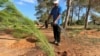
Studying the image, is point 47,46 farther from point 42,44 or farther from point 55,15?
point 55,15

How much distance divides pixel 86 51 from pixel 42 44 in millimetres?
5050

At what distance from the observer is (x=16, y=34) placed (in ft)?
14.5

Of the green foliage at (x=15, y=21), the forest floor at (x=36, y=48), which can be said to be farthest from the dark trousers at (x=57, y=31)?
the green foliage at (x=15, y=21)

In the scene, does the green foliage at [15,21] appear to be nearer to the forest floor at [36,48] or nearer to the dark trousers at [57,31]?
the forest floor at [36,48]

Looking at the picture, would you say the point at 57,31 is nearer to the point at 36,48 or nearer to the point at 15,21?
the point at 36,48

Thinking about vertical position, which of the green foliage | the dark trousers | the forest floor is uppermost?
the green foliage

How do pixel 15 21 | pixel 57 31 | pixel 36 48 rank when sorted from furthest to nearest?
pixel 57 31
pixel 36 48
pixel 15 21

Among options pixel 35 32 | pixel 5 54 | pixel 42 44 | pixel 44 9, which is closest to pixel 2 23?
pixel 35 32

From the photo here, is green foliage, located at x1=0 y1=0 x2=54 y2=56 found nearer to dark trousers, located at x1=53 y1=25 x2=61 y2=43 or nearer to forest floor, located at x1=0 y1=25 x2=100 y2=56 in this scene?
forest floor, located at x1=0 y1=25 x2=100 y2=56

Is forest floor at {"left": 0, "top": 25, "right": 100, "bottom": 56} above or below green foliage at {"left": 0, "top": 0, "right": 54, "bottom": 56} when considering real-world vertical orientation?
below

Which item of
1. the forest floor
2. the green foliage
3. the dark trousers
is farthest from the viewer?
the dark trousers

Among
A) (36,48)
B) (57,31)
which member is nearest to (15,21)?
(36,48)

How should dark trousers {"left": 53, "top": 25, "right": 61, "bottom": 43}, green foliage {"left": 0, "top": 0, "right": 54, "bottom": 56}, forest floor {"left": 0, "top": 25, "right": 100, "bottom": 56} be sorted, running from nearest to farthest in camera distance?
1. green foliage {"left": 0, "top": 0, "right": 54, "bottom": 56}
2. forest floor {"left": 0, "top": 25, "right": 100, "bottom": 56}
3. dark trousers {"left": 53, "top": 25, "right": 61, "bottom": 43}

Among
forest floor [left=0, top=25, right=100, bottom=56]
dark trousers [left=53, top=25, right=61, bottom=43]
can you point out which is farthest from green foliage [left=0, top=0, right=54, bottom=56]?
dark trousers [left=53, top=25, right=61, bottom=43]
